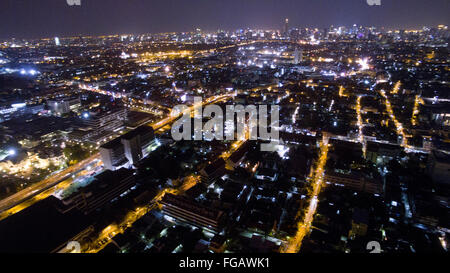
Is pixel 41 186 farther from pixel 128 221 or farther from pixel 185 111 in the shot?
pixel 185 111

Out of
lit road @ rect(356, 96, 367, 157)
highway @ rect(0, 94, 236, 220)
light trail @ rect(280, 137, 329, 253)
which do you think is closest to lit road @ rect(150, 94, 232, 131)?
highway @ rect(0, 94, 236, 220)

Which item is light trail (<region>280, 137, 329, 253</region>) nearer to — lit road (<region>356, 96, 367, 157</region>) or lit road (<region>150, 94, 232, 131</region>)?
lit road (<region>356, 96, 367, 157</region>)

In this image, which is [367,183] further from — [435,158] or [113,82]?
[113,82]

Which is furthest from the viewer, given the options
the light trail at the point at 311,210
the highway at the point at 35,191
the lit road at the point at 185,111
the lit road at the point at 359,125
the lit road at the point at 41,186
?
the lit road at the point at 185,111

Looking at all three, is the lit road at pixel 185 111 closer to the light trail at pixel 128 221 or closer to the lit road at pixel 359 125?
the light trail at pixel 128 221

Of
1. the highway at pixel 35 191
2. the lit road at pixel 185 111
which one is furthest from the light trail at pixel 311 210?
the lit road at pixel 185 111
